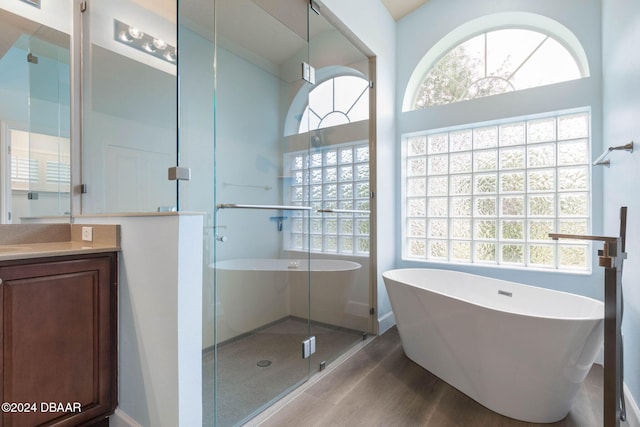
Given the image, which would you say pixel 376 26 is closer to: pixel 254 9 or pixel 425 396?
pixel 254 9

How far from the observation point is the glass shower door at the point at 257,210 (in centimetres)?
187

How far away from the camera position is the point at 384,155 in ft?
9.86

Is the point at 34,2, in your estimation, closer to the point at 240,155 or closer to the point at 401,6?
the point at 240,155

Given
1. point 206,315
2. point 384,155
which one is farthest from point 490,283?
point 206,315

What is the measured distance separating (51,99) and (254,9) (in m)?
1.39

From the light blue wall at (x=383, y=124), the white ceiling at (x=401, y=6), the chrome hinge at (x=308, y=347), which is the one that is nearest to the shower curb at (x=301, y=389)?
the chrome hinge at (x=308, y=347)

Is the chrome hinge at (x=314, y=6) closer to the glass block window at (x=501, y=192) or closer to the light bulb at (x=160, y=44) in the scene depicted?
the light bulb at (x=160, y=44)

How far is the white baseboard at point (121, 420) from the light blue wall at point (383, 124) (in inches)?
79.6

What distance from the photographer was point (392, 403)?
5.95 ft

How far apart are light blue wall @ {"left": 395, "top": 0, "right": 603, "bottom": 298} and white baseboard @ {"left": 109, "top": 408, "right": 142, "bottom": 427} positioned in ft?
8.42

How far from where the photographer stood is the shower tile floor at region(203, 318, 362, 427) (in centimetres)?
161

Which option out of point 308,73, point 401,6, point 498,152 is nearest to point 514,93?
point 498,152

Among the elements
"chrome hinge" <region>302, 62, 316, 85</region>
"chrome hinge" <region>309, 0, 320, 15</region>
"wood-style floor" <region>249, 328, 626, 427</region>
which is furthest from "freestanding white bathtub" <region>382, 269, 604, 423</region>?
"chrome hinge" <region>309, 0, 320, 15</region>

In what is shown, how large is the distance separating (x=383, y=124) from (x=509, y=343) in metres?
2.12
